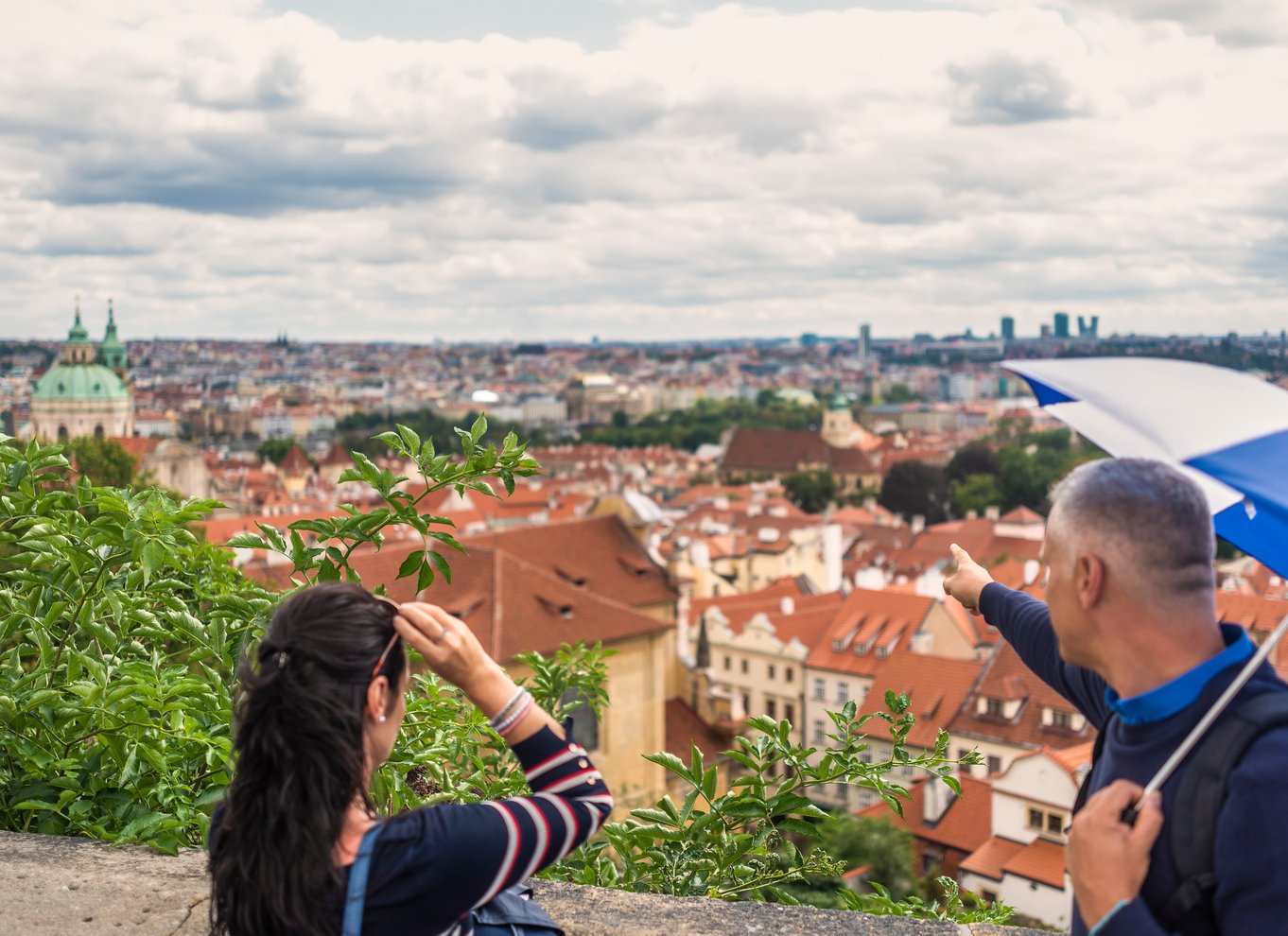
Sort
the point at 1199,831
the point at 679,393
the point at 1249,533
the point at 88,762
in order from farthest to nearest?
the point at 679,393 < the point at 88,762 < the point at 1249,533 < the point at 1199,831

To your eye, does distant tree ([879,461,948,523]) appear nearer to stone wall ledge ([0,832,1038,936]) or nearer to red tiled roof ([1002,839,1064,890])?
red tiled roof ([1002,839,1064,890])

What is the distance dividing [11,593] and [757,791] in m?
1.83

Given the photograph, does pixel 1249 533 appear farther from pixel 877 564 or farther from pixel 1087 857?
pixel 877 564

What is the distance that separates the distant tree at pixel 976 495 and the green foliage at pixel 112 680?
76.7 m

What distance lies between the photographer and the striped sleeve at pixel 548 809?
1.67 meters

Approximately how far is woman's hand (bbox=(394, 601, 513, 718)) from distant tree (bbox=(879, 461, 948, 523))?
259 ft

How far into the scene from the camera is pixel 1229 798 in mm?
1424

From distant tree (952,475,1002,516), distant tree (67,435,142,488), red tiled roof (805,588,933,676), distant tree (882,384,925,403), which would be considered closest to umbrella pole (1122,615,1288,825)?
red tiled roof (805,588,933,676)

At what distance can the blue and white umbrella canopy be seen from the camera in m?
1.48

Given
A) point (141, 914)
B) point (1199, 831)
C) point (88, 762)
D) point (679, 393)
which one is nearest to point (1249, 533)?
point (1199, 831)

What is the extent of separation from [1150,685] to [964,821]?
22616 millimetres

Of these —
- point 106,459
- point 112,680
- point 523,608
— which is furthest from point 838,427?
point 112,680

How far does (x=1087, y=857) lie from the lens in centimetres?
151

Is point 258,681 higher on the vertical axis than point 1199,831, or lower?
higher
